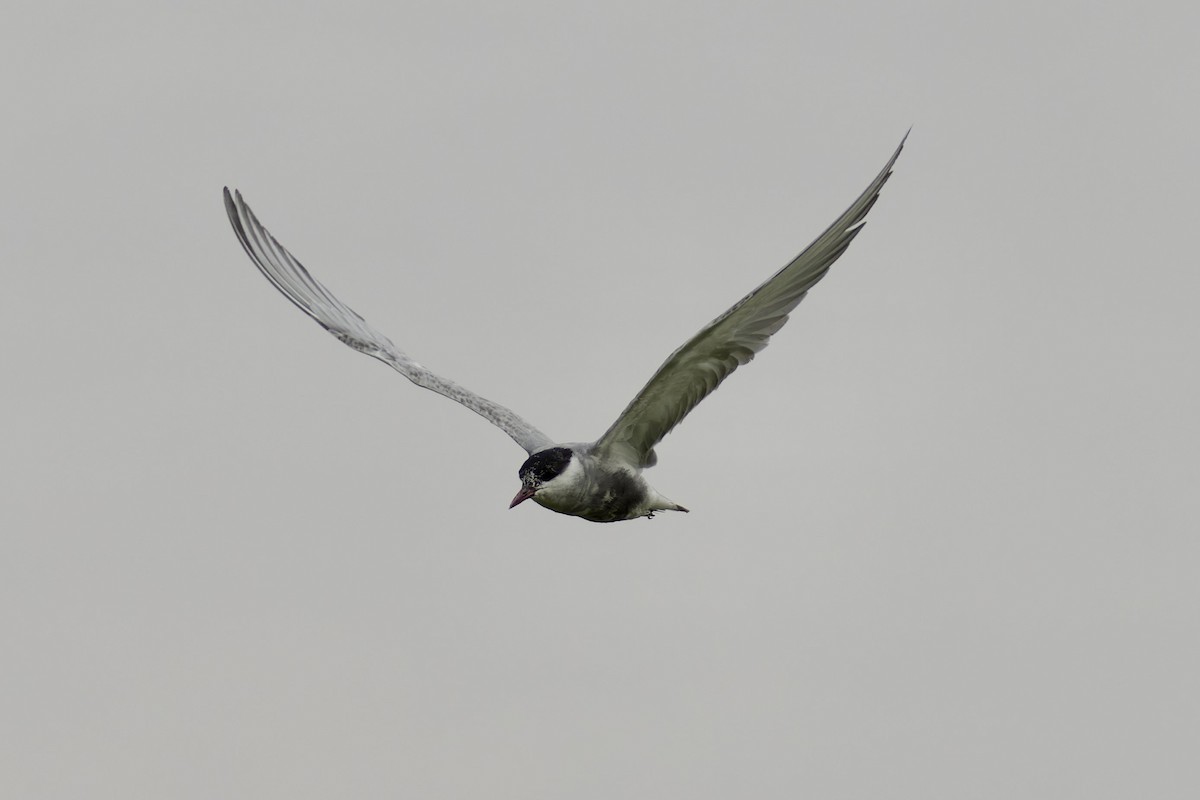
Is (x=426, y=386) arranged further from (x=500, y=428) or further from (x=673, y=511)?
(x=673, y=511)

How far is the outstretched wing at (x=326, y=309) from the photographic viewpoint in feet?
76.5

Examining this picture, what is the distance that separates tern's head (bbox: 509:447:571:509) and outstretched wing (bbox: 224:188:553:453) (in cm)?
350

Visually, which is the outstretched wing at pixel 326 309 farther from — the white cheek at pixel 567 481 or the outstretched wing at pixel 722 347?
the white cheek at pixel 567 481

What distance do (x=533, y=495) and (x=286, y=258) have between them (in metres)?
7.55

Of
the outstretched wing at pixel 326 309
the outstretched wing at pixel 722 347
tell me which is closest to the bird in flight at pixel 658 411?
the outstretched wing at pixel 722 347

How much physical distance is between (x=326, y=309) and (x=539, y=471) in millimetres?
7068

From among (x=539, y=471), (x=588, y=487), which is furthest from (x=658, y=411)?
(x=539, y=471)

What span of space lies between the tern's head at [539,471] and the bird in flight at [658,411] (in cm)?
1

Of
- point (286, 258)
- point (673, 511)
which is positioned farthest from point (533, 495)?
point (286, 258)

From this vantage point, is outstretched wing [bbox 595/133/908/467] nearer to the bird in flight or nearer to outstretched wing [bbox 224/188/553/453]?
the bird in flight

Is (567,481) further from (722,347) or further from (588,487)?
(722,347)

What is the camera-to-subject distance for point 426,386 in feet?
76.6

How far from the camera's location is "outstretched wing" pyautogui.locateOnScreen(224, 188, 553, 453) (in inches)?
918

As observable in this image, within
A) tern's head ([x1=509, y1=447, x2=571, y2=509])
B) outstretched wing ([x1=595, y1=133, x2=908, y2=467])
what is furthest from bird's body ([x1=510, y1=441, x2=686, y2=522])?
outstretched wing ([x1=595, y1=133, x2=908, y2=467])
